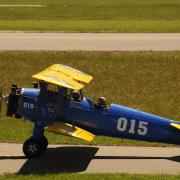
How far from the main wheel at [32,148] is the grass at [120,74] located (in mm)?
4347

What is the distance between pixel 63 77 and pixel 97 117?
1.37m

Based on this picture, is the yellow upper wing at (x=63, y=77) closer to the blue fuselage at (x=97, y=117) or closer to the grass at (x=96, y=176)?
the blue fuselage at (x=97, y=117)

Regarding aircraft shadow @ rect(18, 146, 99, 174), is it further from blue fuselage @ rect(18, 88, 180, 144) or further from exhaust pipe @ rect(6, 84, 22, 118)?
exhaust pipe @ rect(6, 84, 22, 118)

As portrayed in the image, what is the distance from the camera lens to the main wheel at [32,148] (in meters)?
17.1

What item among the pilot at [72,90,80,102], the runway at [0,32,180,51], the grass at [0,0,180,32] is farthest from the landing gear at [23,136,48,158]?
the grass at [0,0,180,32]

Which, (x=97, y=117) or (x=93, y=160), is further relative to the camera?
(x=97, y=117)

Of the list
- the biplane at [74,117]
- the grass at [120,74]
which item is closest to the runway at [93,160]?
the biplane at [74,117]

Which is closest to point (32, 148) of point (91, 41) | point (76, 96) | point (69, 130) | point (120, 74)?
point (69, 130)

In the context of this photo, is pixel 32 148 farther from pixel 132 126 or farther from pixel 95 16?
pixel 95 16

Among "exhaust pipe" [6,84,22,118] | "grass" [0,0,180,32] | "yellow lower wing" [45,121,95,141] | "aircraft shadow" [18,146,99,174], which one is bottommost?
"aircraft shadow" [18,146,99,174]

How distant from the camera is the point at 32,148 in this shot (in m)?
17.1

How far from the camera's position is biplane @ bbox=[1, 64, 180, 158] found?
1709 cm

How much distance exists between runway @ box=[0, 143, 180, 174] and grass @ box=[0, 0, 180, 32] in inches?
848

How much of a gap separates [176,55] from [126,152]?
41.9ft
